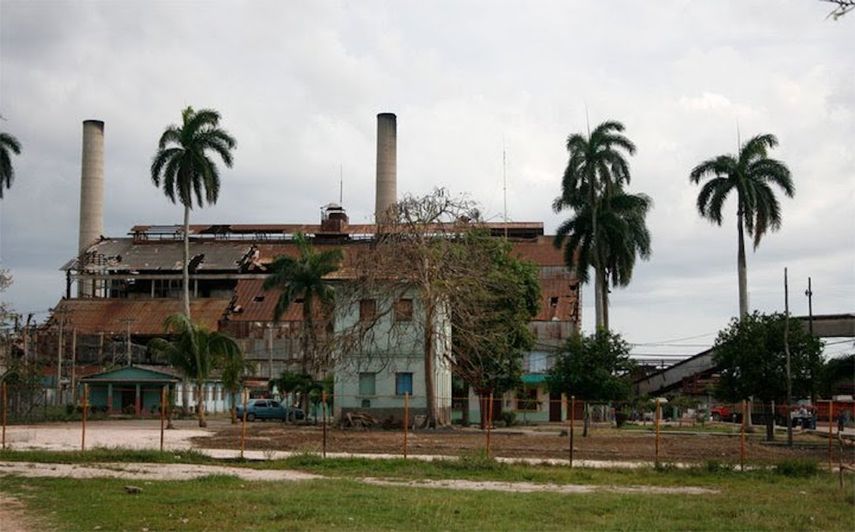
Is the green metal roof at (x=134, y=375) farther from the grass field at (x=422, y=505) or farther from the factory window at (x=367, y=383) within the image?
the grass field at (x=422, y=505)

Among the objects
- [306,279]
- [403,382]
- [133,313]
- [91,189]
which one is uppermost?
[91,189]

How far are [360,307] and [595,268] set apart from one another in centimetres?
1737

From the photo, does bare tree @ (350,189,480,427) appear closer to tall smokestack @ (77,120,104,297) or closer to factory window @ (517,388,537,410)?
factory window @ (517,388,537,410)

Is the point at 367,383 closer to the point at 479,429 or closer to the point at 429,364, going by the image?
the point at 429,364

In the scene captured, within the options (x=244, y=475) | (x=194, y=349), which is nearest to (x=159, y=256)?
(x=194, y=349)

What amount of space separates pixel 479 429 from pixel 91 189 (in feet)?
180

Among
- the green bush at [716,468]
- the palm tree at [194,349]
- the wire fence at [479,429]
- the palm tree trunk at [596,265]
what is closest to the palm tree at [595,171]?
the palm tree trunk at [596,265]

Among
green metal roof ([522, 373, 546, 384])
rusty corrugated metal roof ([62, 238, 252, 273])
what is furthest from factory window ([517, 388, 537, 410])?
rusty corrugated metal roof ([62, 238, 252, 273])

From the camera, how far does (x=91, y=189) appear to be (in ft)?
295

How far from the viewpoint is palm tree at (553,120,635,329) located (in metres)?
57.8

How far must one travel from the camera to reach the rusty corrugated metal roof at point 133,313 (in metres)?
82.5

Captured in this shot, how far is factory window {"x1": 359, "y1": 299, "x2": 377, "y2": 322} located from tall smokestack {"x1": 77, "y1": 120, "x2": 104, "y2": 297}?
5008 centimetres

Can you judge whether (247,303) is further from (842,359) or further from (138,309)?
(842,359)

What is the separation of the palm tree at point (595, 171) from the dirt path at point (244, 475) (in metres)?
36.2
